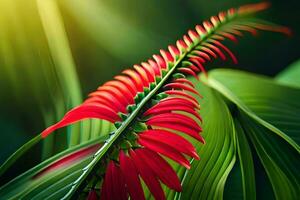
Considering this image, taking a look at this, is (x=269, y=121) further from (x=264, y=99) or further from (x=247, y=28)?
(x=247, y=28)

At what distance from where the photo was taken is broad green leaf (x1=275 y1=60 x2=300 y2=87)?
0.85m

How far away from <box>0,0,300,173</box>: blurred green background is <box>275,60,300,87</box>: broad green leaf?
0.04ft

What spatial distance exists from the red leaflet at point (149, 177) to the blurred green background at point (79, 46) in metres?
0.15

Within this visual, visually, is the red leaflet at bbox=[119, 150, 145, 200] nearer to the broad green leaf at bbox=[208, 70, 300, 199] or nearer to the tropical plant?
the tropical plant

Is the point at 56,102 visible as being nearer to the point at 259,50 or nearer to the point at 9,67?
the point at 9,67

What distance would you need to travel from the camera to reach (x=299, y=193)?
0.62 m

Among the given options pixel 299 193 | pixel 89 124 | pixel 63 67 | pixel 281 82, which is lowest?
pixel 299 193

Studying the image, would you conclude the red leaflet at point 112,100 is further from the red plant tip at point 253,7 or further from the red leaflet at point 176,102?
the red plant tip at point 253,7

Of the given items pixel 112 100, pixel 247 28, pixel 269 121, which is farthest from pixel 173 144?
pixel 247 28

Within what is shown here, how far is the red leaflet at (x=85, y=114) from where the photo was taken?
0.59 meters

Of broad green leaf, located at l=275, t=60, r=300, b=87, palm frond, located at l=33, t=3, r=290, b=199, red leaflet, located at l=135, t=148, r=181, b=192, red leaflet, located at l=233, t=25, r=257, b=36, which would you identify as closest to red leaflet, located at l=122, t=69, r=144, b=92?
palm frond, located at l=33, t=3, r=290, b=199

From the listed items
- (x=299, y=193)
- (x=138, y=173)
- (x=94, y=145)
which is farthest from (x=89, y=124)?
(x=299, y=193)

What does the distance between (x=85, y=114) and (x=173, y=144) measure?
0.14 m

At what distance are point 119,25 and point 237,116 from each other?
27 centimetres
